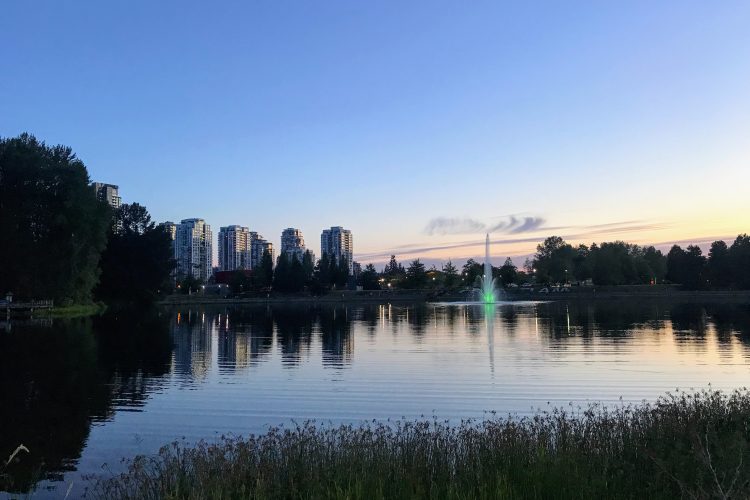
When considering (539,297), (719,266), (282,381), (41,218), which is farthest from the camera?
(539,297)

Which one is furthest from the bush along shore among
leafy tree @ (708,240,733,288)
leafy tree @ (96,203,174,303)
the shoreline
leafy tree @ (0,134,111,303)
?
leafy tree @ (708,240,733,288)

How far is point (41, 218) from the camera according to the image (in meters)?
84.4

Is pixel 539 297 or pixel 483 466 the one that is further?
pixel 539 297

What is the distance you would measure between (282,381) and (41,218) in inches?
2743

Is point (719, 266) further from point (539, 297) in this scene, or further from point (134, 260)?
point (134, 260)

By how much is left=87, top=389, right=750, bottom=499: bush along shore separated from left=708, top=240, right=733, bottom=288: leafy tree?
174m

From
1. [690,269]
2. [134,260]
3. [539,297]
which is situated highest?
[134,260]

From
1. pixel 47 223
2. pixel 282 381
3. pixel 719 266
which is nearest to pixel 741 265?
pixel 719 266

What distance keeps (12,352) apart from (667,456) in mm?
38742

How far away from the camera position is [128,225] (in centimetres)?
14225

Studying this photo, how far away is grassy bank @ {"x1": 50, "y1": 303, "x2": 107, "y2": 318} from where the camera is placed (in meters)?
87.2

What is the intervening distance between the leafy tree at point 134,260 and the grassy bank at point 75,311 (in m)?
24.8

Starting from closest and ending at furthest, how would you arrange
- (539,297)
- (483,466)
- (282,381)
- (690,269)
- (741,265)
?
(483,466), (282,381), (741,265), (539,297), (690,269)

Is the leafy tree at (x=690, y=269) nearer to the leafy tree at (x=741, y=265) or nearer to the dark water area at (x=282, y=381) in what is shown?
the leafy tree at (x=741, y=265)
